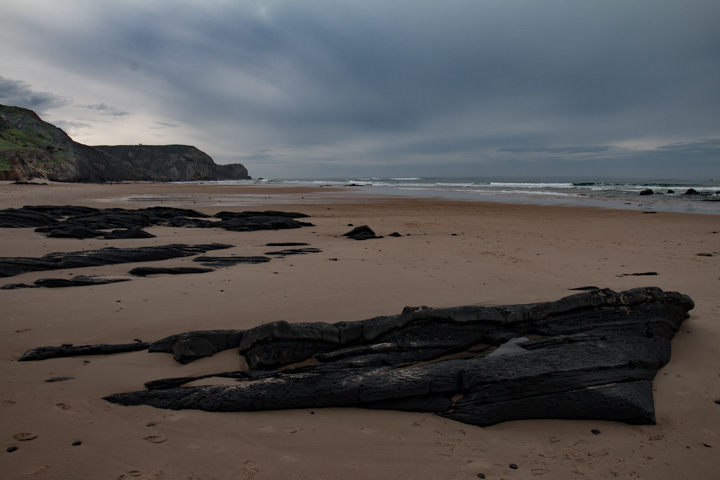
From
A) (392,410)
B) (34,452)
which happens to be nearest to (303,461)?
(392,410)

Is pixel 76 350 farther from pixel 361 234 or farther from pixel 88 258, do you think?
pixel 361 234

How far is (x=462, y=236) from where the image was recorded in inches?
580

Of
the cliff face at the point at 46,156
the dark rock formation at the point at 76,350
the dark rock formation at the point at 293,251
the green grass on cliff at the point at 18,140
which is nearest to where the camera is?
the dark rock formation at the point at 76,350

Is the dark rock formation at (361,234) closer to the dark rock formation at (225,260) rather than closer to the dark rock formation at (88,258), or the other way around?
the dark rock formation at (225,260)

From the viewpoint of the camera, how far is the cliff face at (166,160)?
137 m

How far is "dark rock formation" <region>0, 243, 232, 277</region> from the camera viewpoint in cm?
794

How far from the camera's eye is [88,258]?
8883mm

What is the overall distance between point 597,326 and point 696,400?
1.05 m

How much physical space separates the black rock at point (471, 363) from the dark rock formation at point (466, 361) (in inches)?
0.4

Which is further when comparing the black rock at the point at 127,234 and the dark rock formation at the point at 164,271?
the black rock at the point at 127,234

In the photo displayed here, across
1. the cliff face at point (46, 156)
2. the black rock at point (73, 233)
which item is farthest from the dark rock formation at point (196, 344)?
the cliff face at point (46, 156)

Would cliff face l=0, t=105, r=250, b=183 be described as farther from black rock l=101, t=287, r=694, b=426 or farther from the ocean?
black rock l=101, t=287, r=694, b=426

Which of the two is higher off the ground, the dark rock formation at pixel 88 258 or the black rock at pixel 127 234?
the black rock at pixel 127 234

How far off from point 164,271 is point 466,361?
22.4ft
